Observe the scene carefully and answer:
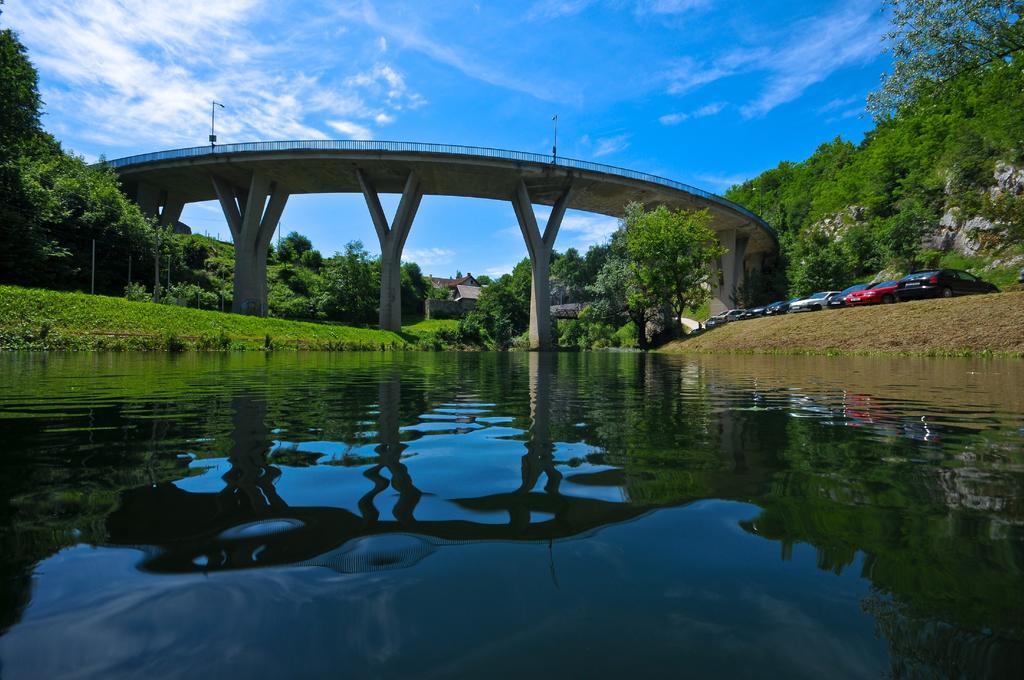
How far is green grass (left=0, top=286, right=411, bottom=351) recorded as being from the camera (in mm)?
22516

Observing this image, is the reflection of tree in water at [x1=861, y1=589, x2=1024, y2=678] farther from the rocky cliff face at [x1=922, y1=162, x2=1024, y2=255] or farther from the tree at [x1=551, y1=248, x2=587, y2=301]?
the tree at [x1=551, y1=248, x2=587, y2=301]

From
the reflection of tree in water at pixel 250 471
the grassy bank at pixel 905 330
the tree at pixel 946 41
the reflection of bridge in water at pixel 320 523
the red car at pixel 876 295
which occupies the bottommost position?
the reflection of bridge in water at pixel 320 523

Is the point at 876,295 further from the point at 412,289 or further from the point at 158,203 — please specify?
the point at 412,289

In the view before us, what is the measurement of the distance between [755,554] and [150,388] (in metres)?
9.13

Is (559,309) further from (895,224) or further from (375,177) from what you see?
(895,224)

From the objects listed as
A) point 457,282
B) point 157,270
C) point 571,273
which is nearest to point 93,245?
point 157,270

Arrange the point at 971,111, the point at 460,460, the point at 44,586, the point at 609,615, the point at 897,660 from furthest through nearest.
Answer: the point at 971,111 → the point at 460,460 → the point at 44,586 → the point at 609,615 → the point at 897,660

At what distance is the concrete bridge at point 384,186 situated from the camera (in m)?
41.7

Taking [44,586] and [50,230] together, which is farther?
[50,230]

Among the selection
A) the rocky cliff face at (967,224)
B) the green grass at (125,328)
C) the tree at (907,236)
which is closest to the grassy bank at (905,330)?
the green grass at (125,328)

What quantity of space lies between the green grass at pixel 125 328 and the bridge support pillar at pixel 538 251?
1574 centimetres

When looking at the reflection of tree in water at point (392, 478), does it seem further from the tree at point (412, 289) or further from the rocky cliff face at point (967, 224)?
the tree at point (412, 289)

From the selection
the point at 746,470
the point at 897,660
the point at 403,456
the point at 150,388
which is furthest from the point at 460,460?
the point at 150,388

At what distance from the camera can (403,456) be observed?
3.53 m
